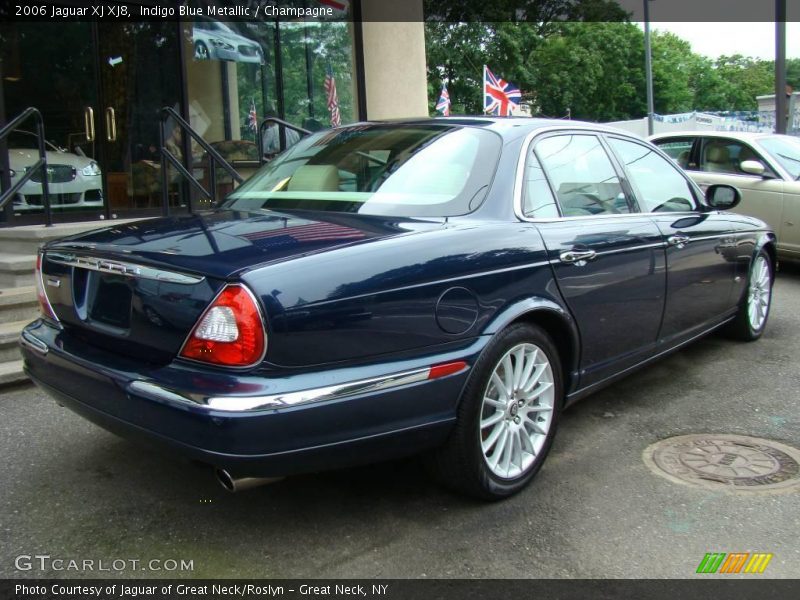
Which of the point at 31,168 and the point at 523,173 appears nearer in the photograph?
the point at 523,173

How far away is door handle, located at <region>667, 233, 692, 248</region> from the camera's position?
405 cm

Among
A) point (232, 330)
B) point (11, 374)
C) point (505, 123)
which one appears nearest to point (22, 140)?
point (11, 374)

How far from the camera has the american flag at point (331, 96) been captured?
11.4 m

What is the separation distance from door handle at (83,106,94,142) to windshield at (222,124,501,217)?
525 cm

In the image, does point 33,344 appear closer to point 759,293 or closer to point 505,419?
point 505,419

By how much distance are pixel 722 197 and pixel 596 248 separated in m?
1.85

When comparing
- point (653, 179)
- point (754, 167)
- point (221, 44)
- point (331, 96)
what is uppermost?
point (221, 44)

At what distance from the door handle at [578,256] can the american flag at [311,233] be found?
103 centimetres

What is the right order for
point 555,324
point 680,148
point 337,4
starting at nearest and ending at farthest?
point 555,324, point 680,148, point 337,4

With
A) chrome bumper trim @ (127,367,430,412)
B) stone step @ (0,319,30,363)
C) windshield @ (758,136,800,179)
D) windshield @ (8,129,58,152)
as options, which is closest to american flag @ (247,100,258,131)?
windshield @ (8,129,58,152)

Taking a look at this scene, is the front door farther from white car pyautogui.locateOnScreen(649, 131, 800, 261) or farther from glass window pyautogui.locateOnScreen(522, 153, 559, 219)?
white car pyautogui.locateOnScreen(649, 131, 800, 261)

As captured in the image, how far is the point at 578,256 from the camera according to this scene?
3.35 meters

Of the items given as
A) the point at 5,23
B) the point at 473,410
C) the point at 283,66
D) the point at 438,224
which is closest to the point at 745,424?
the point at 473,410

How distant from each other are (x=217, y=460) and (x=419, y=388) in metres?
0.72
